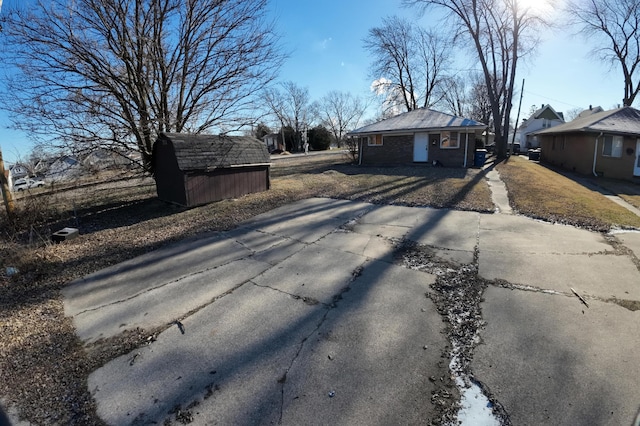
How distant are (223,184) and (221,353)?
725cm

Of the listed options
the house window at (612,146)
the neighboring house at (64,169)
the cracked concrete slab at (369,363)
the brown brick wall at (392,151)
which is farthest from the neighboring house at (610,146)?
the neighboring house at (64,169)

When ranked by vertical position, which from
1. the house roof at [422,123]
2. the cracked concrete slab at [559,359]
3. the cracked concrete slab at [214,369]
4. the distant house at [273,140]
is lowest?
the cracked concrete slab at [559,359]

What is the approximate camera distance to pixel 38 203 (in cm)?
776

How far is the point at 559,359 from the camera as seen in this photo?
2857mm

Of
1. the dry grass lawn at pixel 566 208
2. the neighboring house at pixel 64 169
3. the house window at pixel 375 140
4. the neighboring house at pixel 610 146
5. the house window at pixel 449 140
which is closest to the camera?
the dry grass lawn at pixel 566 208

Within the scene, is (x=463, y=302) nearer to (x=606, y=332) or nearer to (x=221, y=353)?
(x=606, y=332)

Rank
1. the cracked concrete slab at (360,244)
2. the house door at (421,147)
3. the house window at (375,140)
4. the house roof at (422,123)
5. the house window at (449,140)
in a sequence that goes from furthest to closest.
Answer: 1. the house window at (375,140)
2. the house door at (421,147)
3. the house window at (449,140)
4. the house roof at (422,123)
5. the cracked concrete slab at (360,244)

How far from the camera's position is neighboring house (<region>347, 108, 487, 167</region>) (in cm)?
1783

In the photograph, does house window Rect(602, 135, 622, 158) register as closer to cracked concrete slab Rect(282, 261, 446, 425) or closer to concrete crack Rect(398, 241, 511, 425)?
concrete crack Rect(398, 241, 511, 425)

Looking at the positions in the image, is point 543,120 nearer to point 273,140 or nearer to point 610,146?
point 610,146

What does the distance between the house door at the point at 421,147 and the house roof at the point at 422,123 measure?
2.27 feet

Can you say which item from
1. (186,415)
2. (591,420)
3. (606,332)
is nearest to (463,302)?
(606,332)

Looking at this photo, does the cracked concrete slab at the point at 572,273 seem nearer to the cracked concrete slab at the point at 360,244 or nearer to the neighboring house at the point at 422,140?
the cracked concrete slab at the point at 360,244

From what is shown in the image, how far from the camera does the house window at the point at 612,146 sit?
17.1m
